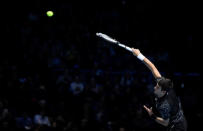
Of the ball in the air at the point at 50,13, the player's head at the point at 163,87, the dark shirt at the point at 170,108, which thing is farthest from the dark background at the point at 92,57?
the player's head at the point at 163,87

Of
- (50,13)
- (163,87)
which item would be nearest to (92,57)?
(50,13)

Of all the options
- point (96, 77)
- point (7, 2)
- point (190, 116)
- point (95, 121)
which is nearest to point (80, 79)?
point (96, 77)

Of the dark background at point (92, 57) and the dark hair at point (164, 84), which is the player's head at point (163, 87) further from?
the dark background at point (92, 57)

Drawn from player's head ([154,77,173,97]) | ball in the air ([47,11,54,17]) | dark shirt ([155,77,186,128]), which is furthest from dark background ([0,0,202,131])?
player's head ([154,77,173,97])

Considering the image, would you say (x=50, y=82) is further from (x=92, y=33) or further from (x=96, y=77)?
(x=92, y=33)

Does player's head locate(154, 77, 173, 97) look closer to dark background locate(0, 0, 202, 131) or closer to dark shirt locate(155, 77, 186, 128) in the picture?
dark shirt locate(155, 77, 186, 128)

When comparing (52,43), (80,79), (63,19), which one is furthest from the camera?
(63,19)

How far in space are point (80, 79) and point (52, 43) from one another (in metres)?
2.50

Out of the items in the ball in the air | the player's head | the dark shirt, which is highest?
the ball in the air

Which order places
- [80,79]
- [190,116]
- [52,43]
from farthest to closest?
[52,43] → [80,79] → [190,116]

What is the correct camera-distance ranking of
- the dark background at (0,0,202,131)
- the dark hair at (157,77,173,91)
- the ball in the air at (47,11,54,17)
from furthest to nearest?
the ball in the air at (47,11,54,17) < the dark background at (0,0,202,131) < the dark hair at (157,77,173,91)

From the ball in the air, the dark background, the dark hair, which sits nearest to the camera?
the dark hair

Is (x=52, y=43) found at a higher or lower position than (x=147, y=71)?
higher

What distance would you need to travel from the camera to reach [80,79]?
527 inches
